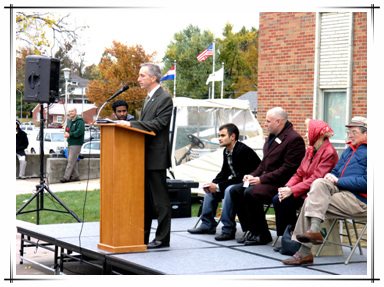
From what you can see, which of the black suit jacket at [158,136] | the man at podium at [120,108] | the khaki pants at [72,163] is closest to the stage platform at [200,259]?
the black suit jacket at [158,136]

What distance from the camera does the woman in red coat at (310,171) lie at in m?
6.63

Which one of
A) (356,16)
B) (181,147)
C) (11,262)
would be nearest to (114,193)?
(11,262)

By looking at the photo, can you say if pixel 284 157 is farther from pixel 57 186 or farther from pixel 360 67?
pixel 57 186

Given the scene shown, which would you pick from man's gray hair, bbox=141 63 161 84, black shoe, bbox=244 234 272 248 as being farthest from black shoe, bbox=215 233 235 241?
man's gray hair, bbox=141 63 161 84

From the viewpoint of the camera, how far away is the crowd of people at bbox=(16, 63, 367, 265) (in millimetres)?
6168

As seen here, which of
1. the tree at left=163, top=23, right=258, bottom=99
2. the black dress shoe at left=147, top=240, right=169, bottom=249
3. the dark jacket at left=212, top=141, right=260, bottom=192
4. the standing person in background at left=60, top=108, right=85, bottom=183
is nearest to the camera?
the black dress shoe at left=147, top=240, right=169, bottom=249

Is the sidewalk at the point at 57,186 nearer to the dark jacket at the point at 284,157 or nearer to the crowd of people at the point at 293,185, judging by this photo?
the crowd of people at the point at 293,185

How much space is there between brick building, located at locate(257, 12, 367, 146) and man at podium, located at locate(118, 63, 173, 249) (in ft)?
27.8

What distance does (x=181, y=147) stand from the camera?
1362cm

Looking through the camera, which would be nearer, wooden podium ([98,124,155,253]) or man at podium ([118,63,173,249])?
wooden podium ([98,124,155,253])

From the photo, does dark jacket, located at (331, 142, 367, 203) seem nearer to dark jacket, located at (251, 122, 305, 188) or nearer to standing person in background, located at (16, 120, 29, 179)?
dark jacket, located at (251, 122, 305, 188)

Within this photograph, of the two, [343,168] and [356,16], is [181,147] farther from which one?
[343,168]

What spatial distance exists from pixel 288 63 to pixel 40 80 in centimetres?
736

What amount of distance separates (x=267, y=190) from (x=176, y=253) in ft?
4.20
